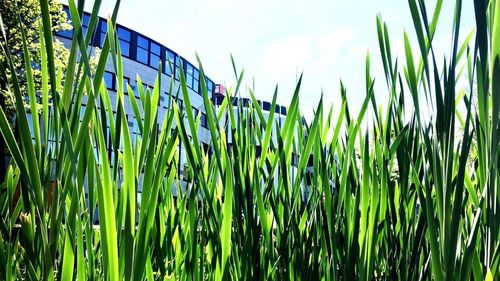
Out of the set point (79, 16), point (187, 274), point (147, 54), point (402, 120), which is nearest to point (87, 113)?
point (79, 16)

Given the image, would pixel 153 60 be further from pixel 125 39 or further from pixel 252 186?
pixel 252 186

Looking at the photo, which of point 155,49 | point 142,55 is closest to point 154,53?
point 155,49

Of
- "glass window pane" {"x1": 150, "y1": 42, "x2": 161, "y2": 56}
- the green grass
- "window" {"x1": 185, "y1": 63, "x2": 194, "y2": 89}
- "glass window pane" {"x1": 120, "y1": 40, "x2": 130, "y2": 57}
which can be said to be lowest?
the green grass

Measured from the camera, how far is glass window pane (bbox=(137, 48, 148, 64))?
17266 millimetres

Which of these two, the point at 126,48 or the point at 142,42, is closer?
the point at 126,48

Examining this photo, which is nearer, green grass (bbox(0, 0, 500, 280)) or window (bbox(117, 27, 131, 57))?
green grass (bbox(0, 0, 500, 280))

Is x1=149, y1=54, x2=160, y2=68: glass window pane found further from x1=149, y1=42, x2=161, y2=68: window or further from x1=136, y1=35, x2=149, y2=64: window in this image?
x1=136, y1=35, x2=149, y2=64: window

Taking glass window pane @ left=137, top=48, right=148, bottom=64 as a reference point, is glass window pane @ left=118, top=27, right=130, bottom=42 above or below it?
above

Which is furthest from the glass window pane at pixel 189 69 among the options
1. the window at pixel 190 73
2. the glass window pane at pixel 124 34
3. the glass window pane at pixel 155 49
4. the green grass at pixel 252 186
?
the green grass at pixel 252 186

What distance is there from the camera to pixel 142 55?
57.3 feet

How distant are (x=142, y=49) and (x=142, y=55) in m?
0.20

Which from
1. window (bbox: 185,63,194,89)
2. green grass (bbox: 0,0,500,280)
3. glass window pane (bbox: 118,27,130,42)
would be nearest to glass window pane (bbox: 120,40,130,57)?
glass window pane (bbox: 118,27,130,42)

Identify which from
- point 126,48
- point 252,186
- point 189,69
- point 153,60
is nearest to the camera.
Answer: point 252,186

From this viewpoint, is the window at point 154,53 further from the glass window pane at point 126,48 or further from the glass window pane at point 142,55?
the glass window pane at point 126,48
